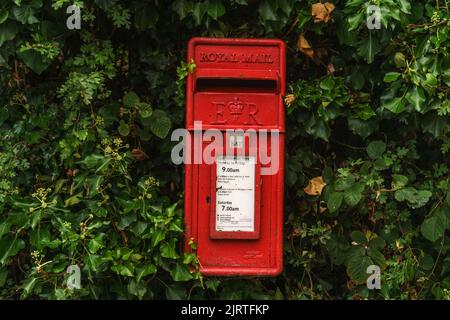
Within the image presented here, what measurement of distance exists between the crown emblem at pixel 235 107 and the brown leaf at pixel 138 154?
0.68 meters

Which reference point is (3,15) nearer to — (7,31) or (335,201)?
(7,31)

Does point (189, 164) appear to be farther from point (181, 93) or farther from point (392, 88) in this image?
point (392, 88)

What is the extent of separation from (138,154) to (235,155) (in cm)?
68

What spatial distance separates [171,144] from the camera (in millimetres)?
3594

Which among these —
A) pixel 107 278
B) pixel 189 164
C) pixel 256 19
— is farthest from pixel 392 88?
pixel 107 278

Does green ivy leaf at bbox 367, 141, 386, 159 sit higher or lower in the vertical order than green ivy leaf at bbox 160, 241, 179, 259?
higher

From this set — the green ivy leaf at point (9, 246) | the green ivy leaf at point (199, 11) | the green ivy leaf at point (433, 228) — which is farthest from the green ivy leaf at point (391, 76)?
the green ivy leaf at point (9, 246)

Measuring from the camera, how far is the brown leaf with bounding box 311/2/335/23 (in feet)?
11.1

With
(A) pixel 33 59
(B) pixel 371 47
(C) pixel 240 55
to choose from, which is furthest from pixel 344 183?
(A) pixel 33 59

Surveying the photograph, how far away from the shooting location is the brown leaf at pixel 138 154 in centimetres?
362

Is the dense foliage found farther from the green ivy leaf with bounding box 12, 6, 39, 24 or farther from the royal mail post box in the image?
the royal mail post box

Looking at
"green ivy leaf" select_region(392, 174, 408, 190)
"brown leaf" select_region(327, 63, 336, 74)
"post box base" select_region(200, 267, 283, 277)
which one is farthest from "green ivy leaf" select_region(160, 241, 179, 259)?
"brown leaf" select_region(327, 63, 336, 74)

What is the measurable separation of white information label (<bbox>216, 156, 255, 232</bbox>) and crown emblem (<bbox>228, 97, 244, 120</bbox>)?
0.23 m

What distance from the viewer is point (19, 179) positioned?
359cm
